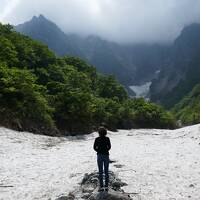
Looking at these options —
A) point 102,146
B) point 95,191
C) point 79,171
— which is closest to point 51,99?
point 79,171

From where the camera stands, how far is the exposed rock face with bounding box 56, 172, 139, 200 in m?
18.3

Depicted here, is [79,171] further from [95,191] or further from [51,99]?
[51,99]

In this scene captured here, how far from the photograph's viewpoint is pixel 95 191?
19.2 m

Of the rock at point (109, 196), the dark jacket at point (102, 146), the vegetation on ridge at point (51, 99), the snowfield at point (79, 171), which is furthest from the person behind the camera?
the vegetation on ridge at point (51, 99)

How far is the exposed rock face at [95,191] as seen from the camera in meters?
18.3

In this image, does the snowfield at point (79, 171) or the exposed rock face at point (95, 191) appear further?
the snowfield at point (79, 171)

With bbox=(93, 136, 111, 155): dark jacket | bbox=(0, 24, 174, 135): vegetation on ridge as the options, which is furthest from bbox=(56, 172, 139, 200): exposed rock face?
bbox=(0, 24, 174, 135): vegetation on ridge

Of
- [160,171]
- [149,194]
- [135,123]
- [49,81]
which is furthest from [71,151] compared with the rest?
[135,123]

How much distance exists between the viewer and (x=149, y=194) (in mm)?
20312

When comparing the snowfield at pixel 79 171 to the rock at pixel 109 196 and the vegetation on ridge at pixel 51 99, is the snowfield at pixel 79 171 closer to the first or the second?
the rock at pixel 109 196

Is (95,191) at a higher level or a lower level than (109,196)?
higher

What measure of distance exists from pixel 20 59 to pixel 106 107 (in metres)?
16.7

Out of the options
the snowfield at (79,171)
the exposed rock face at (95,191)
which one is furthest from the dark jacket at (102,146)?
the snowfield at (79,171)

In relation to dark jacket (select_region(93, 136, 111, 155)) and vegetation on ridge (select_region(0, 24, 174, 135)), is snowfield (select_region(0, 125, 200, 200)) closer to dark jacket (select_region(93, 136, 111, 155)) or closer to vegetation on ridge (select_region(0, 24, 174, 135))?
dark jacket (select_region(93, 136, 111, 155))
